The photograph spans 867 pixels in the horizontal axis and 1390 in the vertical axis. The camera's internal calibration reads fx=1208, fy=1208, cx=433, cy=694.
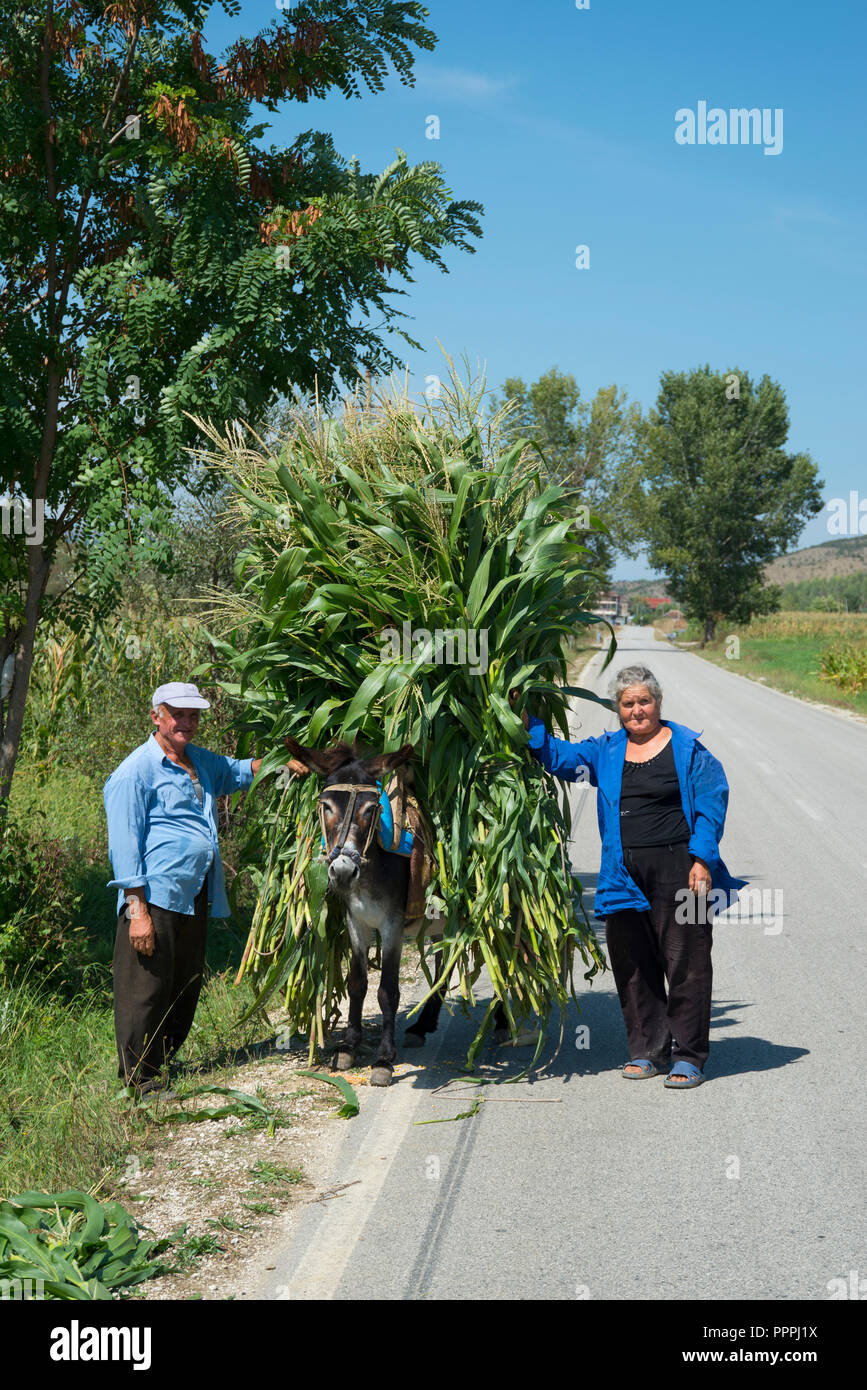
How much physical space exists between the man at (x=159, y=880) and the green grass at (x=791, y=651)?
883 inches

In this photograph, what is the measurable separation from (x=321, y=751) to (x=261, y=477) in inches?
57.1

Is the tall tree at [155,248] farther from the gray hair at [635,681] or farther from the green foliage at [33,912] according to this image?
the gray hair at [635,681]

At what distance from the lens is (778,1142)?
5004mm

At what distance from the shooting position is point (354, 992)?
5906 millimetres

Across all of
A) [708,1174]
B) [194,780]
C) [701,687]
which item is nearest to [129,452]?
[194,780]

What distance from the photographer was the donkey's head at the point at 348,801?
5.07m

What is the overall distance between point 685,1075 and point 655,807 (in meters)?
1.27

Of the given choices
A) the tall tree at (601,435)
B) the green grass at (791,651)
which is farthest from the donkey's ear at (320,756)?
the tall tree at (601,435)

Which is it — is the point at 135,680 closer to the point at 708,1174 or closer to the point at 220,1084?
the point at 220,1084

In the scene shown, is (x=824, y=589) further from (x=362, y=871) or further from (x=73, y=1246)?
(x=73, y=1246)

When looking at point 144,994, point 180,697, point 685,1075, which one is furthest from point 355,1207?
point 180,697

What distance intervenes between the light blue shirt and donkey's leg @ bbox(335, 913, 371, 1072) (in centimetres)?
67

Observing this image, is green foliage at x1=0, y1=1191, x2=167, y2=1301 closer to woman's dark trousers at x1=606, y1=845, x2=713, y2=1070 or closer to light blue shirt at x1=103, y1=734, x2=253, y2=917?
light blue shirt at x1=103, y1=734, x2=253, y2=917

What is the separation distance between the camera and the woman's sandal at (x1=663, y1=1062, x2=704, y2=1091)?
18.6 ft
